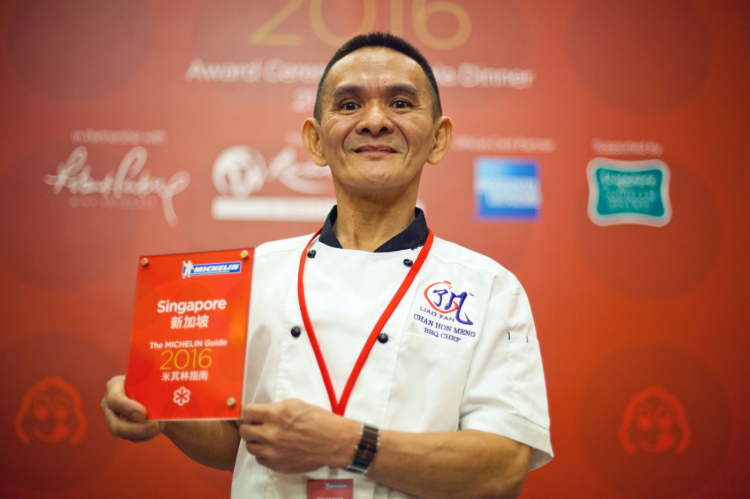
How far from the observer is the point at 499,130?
197 centimetres

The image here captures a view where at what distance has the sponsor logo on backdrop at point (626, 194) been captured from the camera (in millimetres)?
1933

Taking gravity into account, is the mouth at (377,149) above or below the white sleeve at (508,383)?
above

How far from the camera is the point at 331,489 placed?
908 millimetres

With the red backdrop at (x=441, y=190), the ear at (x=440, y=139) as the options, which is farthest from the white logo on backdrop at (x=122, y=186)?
the ear at (x=440, y=139)

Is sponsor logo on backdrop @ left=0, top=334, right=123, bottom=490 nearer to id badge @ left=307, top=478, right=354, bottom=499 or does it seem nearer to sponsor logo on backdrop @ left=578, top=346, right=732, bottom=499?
id badge @ left=307, top=478, right=354, bottom=499

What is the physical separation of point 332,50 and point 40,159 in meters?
1.18

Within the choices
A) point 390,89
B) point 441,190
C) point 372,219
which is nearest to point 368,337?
point 372,219

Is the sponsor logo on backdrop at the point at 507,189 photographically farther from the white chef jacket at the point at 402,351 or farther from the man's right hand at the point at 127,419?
the man's right hand at the point at 127,419

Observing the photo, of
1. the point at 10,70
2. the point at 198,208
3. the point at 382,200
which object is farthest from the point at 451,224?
the point at 10,70

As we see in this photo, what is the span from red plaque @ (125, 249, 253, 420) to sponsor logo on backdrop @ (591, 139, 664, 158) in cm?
157

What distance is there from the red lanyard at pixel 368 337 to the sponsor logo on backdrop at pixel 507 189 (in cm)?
85
